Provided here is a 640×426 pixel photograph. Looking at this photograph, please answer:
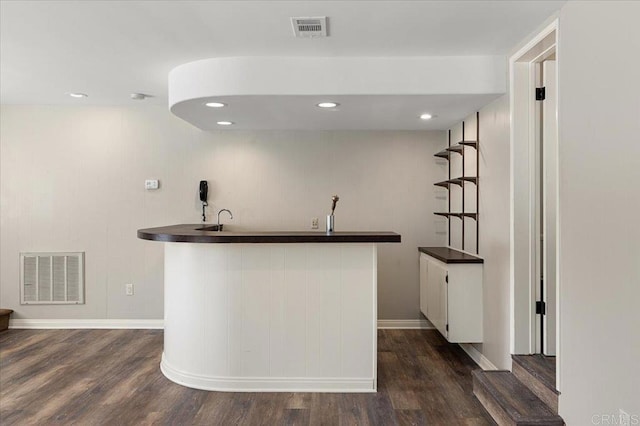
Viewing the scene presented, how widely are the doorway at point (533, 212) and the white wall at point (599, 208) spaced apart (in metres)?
0.51

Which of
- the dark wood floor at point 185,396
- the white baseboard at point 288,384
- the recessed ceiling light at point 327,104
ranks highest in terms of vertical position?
the recessed ceiling light at point 327,104

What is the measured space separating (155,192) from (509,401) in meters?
4.02

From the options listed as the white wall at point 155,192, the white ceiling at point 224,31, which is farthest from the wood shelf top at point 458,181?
the white ceiling at point 224,31

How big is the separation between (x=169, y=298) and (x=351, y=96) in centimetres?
215

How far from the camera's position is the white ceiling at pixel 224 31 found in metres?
2.48

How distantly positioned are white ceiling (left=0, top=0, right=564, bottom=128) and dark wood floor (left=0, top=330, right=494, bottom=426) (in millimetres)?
2255

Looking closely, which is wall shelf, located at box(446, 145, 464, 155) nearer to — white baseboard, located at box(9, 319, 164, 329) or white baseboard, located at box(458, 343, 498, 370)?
white baseboard, located at box(458, 343, 498, 370)

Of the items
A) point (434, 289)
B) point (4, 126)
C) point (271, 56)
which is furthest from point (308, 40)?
point (4, 126)

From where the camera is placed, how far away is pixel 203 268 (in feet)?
10.3

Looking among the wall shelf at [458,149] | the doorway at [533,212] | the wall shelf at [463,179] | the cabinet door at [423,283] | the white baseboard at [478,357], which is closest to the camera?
the doorway at [533,212]

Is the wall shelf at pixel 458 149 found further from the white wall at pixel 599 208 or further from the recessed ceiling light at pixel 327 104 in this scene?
the white wall at pixel 599 208

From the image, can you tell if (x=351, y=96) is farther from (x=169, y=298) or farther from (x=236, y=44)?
(x=169, y=298)

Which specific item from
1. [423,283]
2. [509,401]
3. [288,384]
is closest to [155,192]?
[288,384]

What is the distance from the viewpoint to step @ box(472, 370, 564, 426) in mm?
2431
